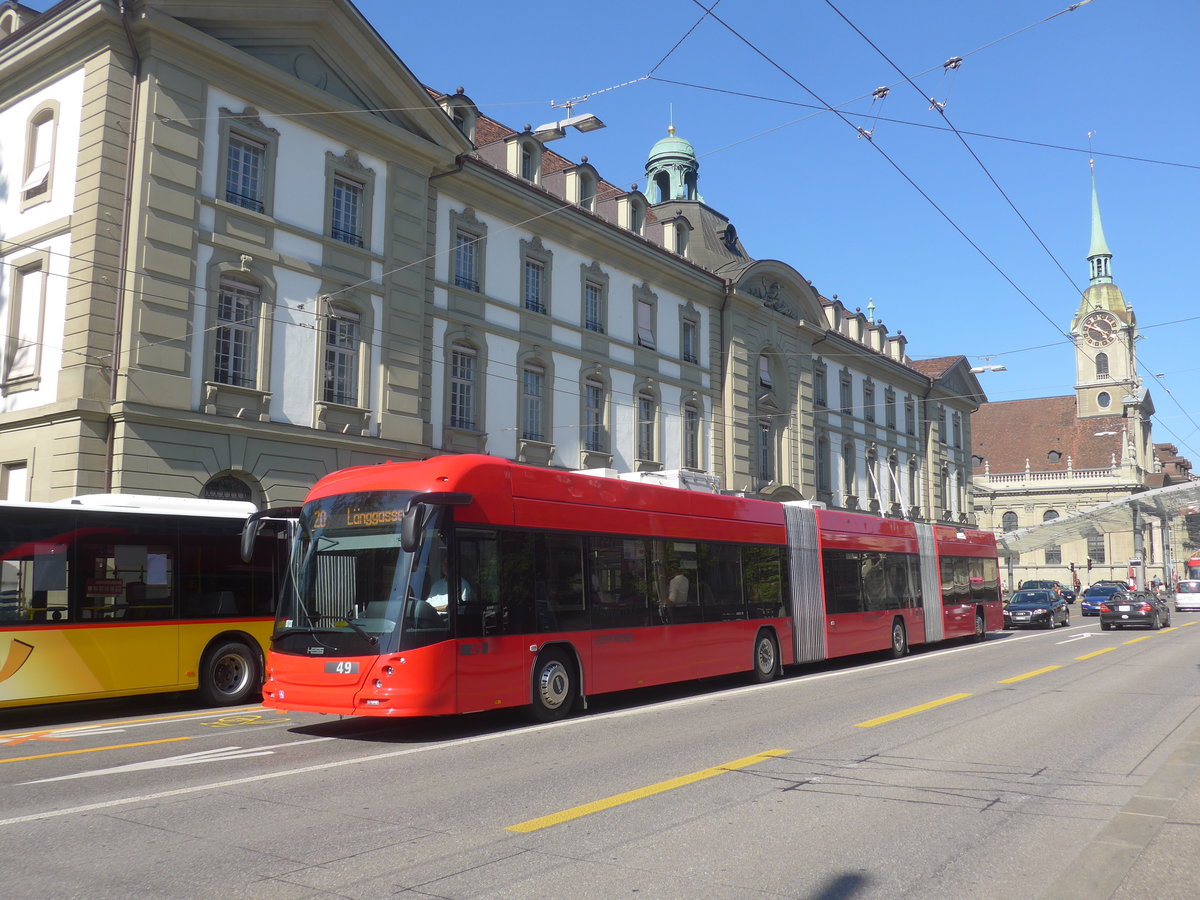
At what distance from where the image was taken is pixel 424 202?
24344 millimetres

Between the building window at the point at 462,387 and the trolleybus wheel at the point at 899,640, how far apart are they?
10963mm

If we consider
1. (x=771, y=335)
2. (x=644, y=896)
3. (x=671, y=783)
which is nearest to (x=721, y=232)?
(x=771, y=335)

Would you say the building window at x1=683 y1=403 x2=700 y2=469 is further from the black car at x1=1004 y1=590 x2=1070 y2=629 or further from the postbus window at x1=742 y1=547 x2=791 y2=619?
the postbus window at x1=742 y1=547 x2=791 y2=619

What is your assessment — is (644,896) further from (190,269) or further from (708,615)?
(190,269)

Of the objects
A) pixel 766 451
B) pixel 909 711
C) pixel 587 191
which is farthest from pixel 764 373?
pixel 909 711

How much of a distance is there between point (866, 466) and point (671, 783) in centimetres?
3983

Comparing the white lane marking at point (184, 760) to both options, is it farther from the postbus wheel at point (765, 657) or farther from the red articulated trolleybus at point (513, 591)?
the postbus wheel at point (765, 657)

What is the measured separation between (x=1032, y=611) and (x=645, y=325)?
17.2m

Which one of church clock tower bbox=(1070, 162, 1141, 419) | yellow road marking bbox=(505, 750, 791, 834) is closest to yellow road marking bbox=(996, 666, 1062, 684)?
yellow road marking bbox=(505, 750, 791, 834)

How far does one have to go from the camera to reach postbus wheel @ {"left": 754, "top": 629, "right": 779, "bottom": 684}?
1712cm

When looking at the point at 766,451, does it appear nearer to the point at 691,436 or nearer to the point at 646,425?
the point at 691,436

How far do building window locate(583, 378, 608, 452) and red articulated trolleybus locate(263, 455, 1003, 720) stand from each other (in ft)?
36.8

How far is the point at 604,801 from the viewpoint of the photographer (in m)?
7.47

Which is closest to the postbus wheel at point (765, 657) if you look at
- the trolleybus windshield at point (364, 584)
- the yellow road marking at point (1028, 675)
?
the yellow road marking at point (1028, 675)
